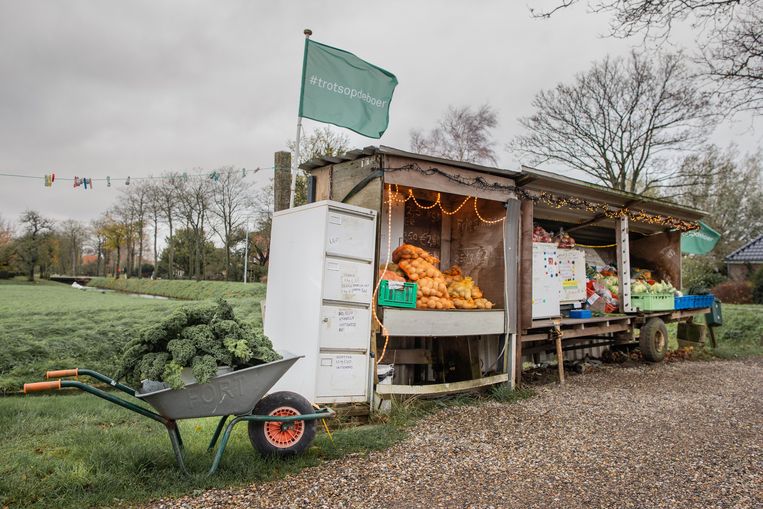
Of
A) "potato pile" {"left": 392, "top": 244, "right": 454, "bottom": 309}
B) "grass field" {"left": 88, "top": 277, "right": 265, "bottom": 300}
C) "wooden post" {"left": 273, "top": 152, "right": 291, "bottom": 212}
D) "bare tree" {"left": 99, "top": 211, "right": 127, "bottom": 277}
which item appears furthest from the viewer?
"bare tree" {"left": 99, "top": 211, "right": 127, "bottom": 277}

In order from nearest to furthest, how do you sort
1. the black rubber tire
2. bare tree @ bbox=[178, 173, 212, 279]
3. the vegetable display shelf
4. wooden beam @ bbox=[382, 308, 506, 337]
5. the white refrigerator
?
the white refrigerator, wooden beam @ bbox=[382, 308, 506, 337], the black rubber tire, the vegetable display shelf, bare tree @ bbox=[178, 173, 212, 279]

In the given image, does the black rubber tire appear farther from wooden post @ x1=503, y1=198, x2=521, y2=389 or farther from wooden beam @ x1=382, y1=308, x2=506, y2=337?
wooden beam @ x1=382, y1=308, x2=506, y2=337

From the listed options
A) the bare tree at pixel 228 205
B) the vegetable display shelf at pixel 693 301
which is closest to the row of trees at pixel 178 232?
the bare tree at pixel 228 205

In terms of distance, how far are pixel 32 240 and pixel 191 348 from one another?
48.2 meters

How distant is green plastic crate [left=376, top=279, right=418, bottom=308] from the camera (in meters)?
5.61

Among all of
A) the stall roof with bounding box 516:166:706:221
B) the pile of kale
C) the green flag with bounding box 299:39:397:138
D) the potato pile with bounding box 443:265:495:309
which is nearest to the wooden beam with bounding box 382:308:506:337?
the potato pile with bounding box 443:265:495:309

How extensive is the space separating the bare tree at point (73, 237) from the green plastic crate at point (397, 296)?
191 ft

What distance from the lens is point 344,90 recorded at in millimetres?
6398

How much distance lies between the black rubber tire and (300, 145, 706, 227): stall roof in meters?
2.18

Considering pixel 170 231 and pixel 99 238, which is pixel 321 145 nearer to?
pixel 170 231

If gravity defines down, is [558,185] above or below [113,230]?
below

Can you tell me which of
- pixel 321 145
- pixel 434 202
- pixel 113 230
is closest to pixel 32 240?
pixel 113 230

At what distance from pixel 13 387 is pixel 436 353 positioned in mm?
5801

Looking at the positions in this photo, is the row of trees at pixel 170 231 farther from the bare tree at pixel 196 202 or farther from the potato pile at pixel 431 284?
the potato pile at pixel 431 284
